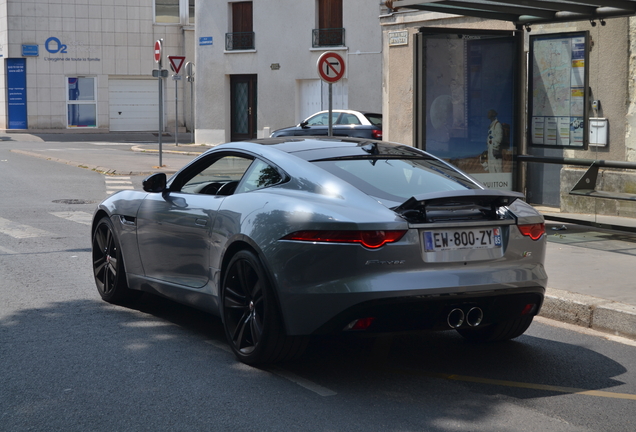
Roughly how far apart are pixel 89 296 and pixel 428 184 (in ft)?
10.9

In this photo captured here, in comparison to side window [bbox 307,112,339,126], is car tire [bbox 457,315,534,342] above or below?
below

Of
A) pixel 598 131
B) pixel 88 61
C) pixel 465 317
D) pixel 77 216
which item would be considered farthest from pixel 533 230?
pixel 88 61

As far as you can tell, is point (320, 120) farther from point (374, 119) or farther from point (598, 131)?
point (598, 131)

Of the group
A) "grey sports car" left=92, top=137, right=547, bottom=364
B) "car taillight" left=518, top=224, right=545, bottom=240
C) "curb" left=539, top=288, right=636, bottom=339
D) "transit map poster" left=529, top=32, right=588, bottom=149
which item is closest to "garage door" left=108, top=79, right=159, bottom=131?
"transit map poster" left=529, top=32, right=588, bottom=149

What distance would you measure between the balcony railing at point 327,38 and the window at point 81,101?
15435mm

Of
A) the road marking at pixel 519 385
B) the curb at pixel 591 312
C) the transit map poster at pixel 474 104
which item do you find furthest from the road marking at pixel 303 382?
the transit map poster at pixel 474 104

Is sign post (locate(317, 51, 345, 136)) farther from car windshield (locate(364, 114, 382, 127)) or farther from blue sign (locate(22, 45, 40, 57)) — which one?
blue sign (locate(22, 45, 40, 57))

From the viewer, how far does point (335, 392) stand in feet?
15.8

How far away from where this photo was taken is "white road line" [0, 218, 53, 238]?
10859 millimetres

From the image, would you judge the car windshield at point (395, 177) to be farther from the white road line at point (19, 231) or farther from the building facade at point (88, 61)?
the building facade at point (88, 61)

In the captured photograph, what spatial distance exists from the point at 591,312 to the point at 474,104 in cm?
490

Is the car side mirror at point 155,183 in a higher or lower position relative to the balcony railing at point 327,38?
lower

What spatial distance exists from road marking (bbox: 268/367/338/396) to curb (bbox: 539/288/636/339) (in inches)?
105

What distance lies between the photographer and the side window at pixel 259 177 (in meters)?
5.50
